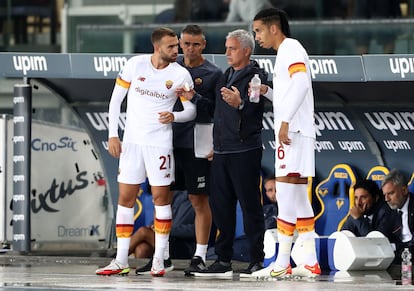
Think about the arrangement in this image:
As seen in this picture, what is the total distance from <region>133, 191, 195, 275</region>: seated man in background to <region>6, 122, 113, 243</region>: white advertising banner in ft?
4.20

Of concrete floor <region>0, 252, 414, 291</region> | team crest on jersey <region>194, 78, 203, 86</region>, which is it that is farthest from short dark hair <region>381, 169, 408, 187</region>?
team crest on jersey <region>194, 78, 203, 86</region>

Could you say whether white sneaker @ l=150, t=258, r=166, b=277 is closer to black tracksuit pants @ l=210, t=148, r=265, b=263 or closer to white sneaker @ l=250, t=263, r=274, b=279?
black tracksuit pants @ l=210, t=148, r=265, b=263

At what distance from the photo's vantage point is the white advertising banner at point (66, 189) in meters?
16.1

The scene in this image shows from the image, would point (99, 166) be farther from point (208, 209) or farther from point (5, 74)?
point (208, 209)

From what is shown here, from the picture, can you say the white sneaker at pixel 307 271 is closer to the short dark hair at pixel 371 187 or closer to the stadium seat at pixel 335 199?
the short dark hair at pixel 371 187

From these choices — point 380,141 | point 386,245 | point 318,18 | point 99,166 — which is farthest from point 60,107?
point 386,245

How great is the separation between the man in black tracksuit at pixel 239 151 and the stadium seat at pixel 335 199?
238 centimetres

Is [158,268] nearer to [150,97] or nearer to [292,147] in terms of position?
[150,97]

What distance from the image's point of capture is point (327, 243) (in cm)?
1290

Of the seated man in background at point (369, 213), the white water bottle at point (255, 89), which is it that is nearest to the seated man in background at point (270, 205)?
the seated man in background at point (369, 213)

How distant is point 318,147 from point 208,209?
259 centimetres

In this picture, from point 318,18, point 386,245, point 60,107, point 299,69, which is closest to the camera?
point 299,69

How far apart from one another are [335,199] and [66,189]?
11.6 ft

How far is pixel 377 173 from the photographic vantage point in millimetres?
14320
